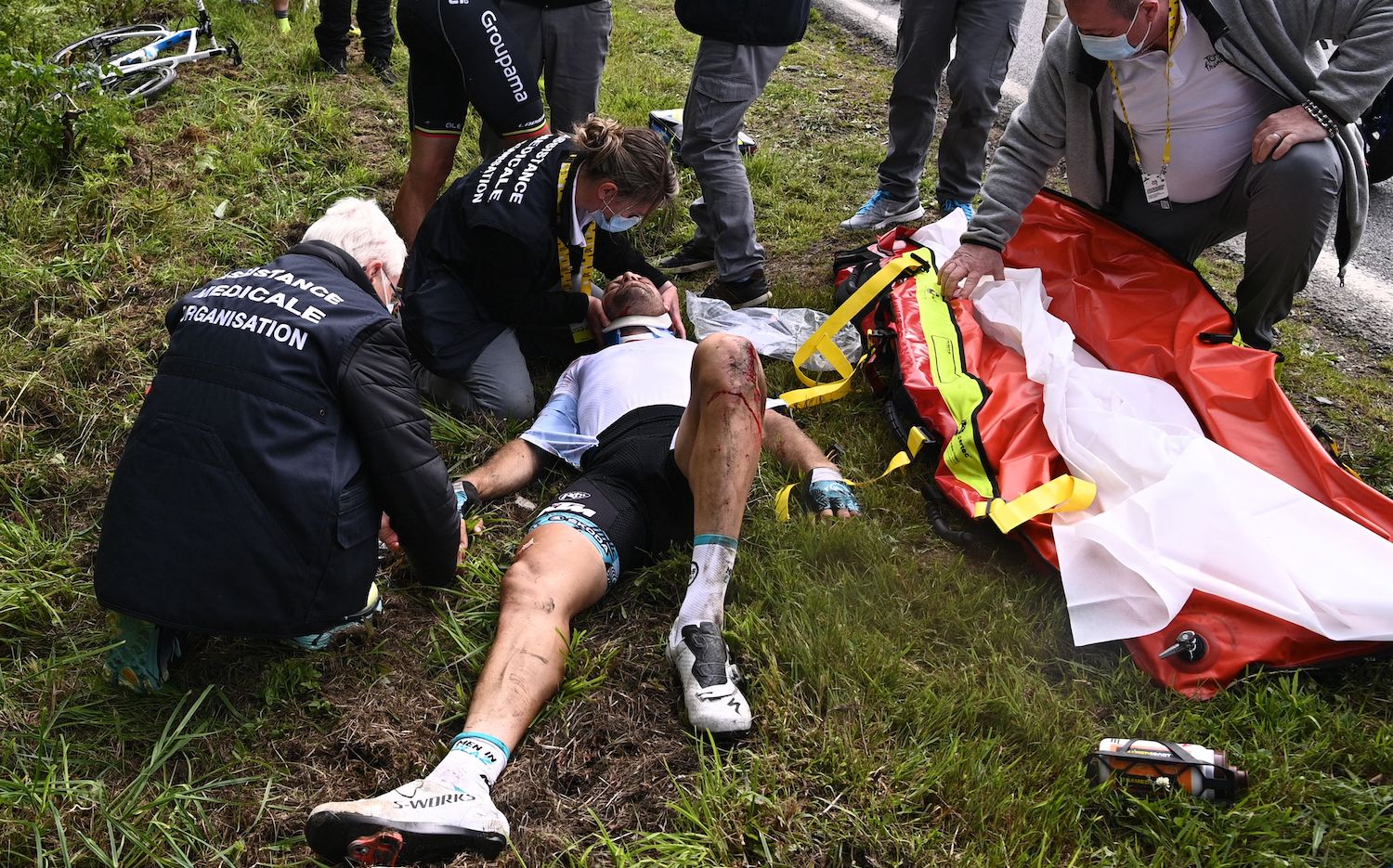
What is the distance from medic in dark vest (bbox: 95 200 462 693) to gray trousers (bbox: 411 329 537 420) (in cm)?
122

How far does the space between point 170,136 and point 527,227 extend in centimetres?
273

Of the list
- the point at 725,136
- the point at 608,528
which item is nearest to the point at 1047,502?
the point at 608,528

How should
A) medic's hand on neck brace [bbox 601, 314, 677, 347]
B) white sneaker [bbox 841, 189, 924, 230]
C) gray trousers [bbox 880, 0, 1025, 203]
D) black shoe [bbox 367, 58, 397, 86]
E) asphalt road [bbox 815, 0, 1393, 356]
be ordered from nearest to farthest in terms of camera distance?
medic's hand on neck brace [bbox 601, 314, 677, 347] < asphalt road [bbox 815, 0, 1393, 356] < gray trousers [bbox 880, 0, 1025, 203] < white sneaker [bbox 841, 189, 924, 230] < black shoe [bbox 367, 58, 397, 86]

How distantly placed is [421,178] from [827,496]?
257cm

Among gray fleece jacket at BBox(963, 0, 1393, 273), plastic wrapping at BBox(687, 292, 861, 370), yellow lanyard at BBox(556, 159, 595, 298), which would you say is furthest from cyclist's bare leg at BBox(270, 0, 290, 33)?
gray fleece jacket at BBox(963, 0, 1393, 273)

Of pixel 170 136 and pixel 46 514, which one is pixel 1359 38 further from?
pixel 170 136

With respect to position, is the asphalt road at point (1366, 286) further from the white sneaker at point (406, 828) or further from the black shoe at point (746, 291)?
the white sneaker at point (406, 828)

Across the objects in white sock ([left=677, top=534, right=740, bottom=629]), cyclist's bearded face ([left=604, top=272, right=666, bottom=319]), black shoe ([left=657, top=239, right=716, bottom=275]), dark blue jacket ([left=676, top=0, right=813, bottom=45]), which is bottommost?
black shoe ([left=657, top=239, right=716, bottom=275])

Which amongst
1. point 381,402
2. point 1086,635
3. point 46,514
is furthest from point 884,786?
point 46,514

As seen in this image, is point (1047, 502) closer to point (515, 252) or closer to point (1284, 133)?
point (1284, 133)

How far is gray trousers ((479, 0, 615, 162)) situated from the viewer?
13.8 ft

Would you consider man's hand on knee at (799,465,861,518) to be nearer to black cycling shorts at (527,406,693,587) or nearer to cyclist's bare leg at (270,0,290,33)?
black cycling shorts at (527,406,693,587)

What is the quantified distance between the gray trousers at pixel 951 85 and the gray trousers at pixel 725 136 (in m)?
0.80

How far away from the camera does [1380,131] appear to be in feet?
13.9
